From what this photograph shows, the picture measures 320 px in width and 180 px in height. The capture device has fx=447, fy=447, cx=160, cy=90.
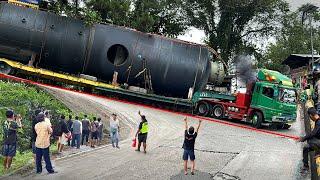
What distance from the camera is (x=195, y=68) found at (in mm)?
25953

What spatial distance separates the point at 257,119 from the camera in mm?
24953

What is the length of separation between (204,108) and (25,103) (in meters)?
11.7

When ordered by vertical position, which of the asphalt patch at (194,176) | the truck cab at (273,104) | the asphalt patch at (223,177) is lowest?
the asphalt patch at (194,176)

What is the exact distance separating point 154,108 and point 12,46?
8659mm

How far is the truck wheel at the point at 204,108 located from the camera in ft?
88.1

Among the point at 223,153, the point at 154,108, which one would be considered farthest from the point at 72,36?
the point at 223,153

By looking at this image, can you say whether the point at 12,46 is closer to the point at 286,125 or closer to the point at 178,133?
the point at 178,133

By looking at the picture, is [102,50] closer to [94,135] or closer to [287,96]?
[94,135]

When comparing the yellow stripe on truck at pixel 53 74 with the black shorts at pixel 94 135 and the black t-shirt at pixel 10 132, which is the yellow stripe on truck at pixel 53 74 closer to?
the black shorts at pixel 94 135

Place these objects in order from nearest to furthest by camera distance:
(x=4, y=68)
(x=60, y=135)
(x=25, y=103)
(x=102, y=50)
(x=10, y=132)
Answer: (x=10, y=132)
(x=60, y=135)
(x=25, y=103)
(x=4, y=68)
(x=102, y=50)

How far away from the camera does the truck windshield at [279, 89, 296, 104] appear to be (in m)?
24.6

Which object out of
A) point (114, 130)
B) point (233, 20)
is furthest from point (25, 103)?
point (233, 20)

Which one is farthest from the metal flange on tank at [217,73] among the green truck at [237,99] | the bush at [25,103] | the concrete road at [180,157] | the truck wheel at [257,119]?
the bush at [25,103]

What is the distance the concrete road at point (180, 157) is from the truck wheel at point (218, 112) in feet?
8.51
